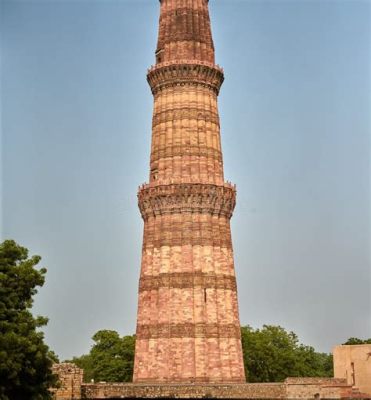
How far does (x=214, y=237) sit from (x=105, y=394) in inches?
380

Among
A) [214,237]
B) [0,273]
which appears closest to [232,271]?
[214,237]

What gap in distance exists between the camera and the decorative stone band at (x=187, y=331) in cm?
3459

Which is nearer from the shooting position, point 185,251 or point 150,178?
point 185,251

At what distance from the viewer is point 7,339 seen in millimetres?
20797

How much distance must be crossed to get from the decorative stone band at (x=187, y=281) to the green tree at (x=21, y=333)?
1278 cm

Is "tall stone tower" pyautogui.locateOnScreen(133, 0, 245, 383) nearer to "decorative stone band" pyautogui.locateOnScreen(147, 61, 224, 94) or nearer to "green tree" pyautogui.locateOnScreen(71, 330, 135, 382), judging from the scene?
"decorative stone band" pyautogui.locateOnScreen(147, 61, 224, 94)

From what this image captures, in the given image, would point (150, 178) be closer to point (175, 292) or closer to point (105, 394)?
point (175, 292)

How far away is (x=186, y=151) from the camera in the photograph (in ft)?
125

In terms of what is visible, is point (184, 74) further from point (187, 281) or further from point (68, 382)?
point (68, 382)

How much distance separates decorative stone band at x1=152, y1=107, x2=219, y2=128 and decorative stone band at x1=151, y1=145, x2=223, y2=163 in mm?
1545

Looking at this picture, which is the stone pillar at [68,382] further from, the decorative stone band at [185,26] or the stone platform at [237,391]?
the decorative stone band at [185,26]

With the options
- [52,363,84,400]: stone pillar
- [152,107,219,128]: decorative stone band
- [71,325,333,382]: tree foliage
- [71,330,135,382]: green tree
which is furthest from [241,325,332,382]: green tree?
[52,363,84,400]: stone pillar

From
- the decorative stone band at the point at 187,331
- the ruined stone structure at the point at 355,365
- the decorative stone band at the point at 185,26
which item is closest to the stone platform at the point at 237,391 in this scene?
the decorative stone band at the point at 187,331

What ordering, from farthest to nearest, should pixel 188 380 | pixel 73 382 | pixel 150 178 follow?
pixel 150 178, pixel 188 380, pixel 73 382
